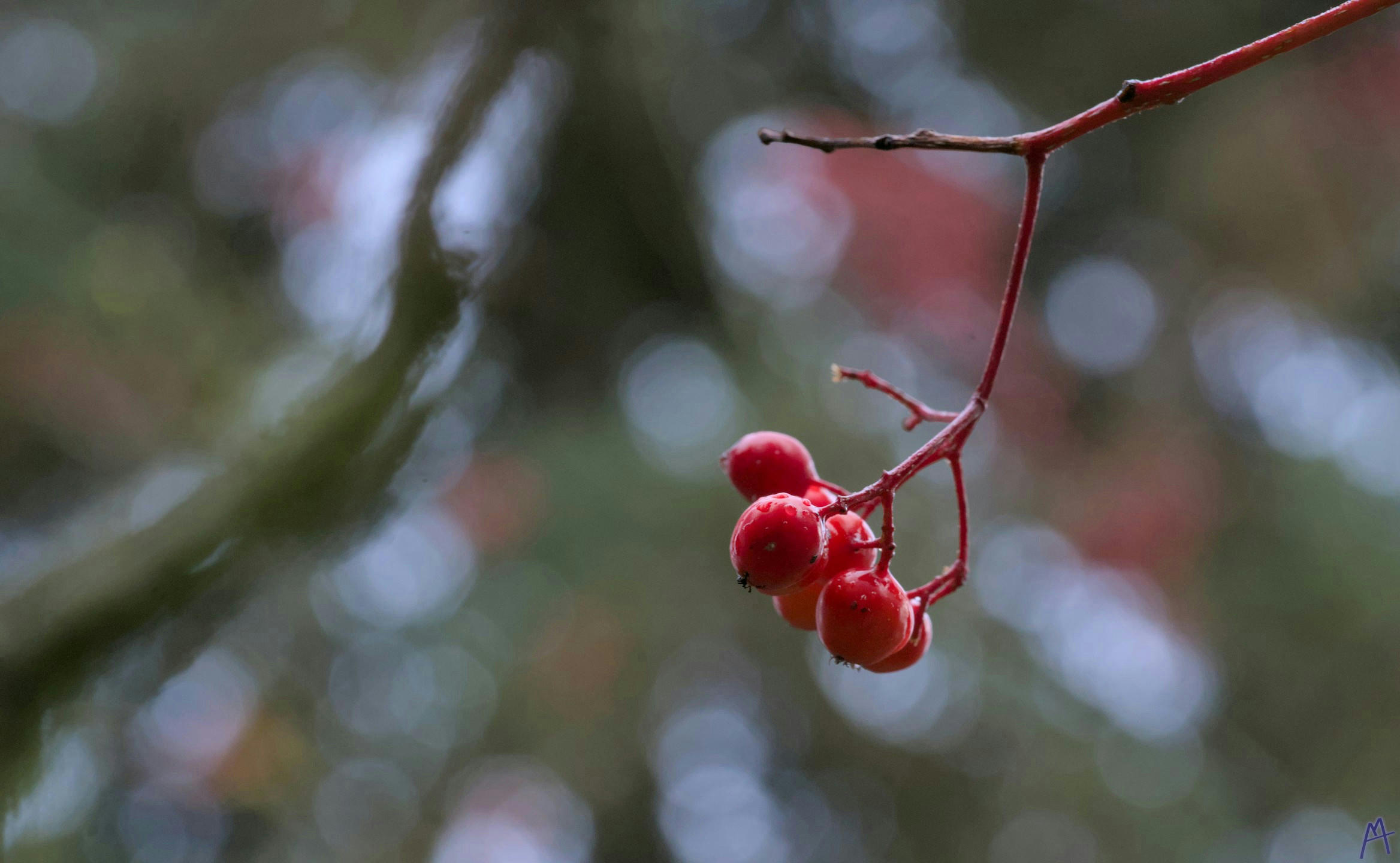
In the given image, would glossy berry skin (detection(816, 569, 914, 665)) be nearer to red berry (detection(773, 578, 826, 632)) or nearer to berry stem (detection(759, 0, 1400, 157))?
red berry (detection(773, 578, 826, 632))

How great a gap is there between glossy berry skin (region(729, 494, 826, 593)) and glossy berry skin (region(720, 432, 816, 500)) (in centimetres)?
8

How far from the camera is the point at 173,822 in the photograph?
5.31ft

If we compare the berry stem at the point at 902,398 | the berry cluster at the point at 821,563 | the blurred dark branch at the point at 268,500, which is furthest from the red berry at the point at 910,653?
the blurred dark branch at the point at 268,500

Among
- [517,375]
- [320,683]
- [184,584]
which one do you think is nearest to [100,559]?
[184,584]

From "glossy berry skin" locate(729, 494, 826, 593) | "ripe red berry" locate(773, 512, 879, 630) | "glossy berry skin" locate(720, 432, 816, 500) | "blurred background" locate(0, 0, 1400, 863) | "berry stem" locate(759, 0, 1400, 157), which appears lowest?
"blurred background" locate(0, 0, 1400, 863)

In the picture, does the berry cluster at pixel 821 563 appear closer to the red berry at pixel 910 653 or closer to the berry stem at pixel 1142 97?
the red berry at pixel 910 653

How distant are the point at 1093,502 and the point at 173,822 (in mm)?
2226

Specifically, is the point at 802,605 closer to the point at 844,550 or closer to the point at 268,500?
the point at 844,550

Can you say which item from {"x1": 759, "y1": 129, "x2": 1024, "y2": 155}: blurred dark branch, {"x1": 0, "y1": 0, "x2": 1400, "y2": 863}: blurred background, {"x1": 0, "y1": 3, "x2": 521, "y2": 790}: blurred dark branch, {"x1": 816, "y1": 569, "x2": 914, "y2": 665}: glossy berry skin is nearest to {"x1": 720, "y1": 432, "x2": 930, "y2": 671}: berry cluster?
{"x1": 816, "y1": 569, "x2": 914, "y2": 665}: glossy berry skin

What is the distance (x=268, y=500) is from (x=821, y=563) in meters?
0.64

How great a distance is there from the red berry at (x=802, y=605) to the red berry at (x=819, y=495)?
4 centimetres

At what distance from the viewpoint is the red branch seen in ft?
0.91
